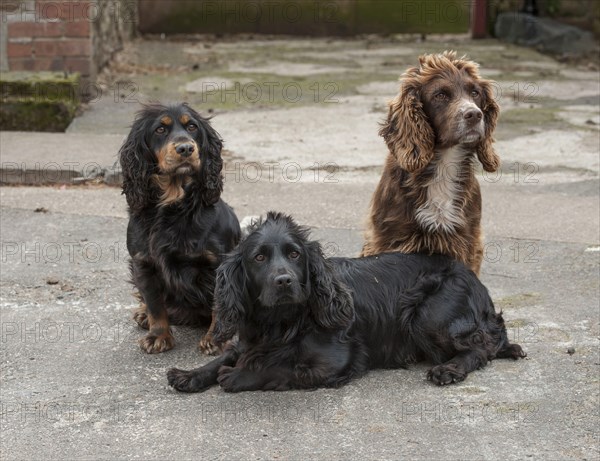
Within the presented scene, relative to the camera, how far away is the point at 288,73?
39.9ft

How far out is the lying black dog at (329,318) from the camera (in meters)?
4.60

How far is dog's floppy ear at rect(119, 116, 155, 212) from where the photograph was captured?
16.5ft

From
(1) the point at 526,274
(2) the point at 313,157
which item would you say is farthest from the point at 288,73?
(1) the point at 526,274

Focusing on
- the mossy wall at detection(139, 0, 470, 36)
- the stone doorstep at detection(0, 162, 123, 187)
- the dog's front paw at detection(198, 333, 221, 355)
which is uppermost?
the mossy wall at detection(139, 0, 470, 36)

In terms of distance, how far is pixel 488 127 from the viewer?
5199mm

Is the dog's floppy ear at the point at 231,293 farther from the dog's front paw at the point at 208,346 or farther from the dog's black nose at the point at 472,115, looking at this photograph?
the dog's black nose at the point at 472,115

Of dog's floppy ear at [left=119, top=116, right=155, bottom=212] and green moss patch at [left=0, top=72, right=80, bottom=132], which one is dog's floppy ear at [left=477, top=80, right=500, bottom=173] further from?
green moss patch at [left=0, top=72, right=80, bottom=132]

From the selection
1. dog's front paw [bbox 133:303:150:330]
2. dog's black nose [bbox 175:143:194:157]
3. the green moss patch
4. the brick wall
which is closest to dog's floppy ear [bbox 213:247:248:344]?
dog's black nose [bbox 175:143:194:157]

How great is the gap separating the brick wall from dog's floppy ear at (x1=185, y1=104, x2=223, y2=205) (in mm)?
5450

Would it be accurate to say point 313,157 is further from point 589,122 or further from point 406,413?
point 406,413

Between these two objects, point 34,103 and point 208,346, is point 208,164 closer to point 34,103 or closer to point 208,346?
point 208,346

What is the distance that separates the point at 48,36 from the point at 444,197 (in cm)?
623

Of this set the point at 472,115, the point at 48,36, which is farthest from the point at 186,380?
the point at 48,36

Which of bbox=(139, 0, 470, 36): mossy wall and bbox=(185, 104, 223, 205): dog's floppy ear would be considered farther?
bbox=(139, 0, 470, 36): mossy wall
